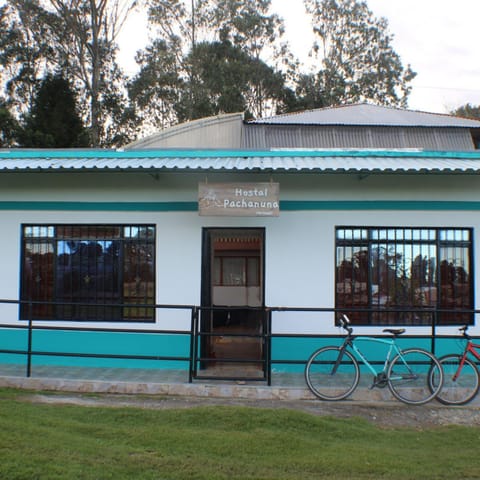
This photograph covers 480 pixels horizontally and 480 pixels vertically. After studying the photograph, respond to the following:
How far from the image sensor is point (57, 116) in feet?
92.0

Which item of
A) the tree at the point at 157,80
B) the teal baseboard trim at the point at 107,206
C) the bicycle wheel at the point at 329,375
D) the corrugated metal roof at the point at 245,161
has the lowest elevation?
the bicycle wheel at the point at 329,375

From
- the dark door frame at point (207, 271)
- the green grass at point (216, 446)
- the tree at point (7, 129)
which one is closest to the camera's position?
the green grass at point (216, 446)

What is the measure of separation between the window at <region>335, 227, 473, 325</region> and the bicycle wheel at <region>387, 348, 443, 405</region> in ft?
4.23

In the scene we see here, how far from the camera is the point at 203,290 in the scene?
8211mm

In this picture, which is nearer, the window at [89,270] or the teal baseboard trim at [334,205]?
the teal baseboard trim at [334,205]

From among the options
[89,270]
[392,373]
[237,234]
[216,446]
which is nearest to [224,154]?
[237,234]

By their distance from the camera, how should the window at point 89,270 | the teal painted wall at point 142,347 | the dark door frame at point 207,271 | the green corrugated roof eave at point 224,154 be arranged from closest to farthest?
the teal painted wall at point 142,347, the dark door frame at point 207,271, the window at point 89,270, the green corrugated roof eave at point 224,154

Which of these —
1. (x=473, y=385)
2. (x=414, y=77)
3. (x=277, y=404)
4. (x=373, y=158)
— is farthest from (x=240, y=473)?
(x=414, y=77)

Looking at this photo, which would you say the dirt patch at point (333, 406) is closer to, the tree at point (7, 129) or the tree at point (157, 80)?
the tree at point (7, 129)

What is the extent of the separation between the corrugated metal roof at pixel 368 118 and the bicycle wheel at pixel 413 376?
1435cm

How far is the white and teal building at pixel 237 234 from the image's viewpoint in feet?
26.8

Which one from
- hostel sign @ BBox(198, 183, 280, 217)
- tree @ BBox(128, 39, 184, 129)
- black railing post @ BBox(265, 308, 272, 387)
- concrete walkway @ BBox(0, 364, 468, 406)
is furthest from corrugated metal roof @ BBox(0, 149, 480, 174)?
tree @ BBox(128, 39, 184, 129)

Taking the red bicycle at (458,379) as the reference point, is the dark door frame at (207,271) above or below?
above

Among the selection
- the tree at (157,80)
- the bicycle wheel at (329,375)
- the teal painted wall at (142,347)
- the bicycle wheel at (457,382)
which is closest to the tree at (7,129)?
the tree at (157,80)
